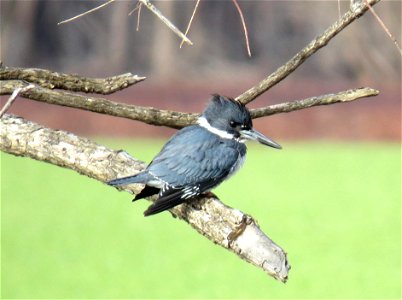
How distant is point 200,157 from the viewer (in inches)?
111

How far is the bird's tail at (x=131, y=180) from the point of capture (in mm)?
2559

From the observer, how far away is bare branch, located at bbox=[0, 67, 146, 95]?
8.82 feet

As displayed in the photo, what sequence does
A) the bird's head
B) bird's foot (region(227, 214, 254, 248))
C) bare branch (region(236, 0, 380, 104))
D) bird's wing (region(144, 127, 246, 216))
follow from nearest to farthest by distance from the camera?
bird's foot (region(227, 214, 254, 248)), bare branch (region(236, 0, 380, 104)), bird's wing (region(144, 127, 246, 216)), the bird's head

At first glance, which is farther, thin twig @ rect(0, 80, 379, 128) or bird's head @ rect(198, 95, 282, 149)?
bird's head @ rect(198, 95, 282, 149)

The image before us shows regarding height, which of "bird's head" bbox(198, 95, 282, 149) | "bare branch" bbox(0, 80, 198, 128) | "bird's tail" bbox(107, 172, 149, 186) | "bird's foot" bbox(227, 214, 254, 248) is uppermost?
"bird's head" bbox(198, 95, 282, 149)

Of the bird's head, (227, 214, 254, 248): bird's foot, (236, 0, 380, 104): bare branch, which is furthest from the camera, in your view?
the bird's head

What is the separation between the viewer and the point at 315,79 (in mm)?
12172

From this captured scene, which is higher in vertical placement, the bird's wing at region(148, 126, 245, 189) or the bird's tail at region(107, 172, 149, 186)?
the bird's wing at region(148, 126, 245, 189)

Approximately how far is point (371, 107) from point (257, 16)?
2680 millimetres

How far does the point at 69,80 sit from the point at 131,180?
0.35 metres

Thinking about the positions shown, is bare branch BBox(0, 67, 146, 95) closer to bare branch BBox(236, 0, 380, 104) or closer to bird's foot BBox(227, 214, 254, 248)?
bare branch BBox(236, 0, 380, 104)

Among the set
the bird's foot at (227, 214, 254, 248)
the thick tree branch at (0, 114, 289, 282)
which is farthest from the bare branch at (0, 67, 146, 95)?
the bird's foot at (227, 214, 254, 248)

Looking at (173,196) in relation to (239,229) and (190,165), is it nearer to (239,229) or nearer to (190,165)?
(190,165)

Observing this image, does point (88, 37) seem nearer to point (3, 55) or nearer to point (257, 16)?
point (3, 55)
